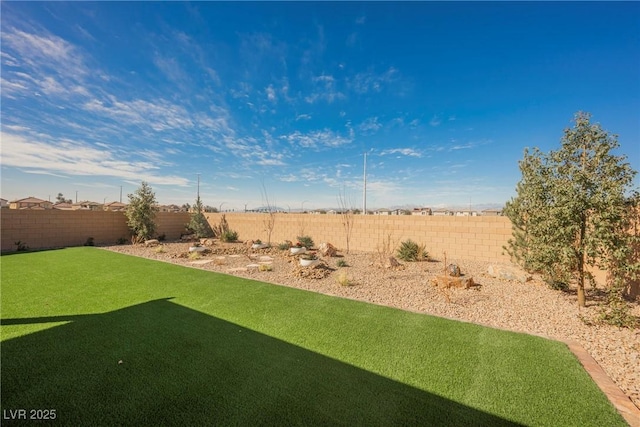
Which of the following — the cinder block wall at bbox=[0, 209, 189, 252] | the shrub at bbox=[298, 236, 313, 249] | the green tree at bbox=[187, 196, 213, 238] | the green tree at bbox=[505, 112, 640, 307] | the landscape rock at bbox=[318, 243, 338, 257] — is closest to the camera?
the green tree at bbox=[505, 112, 640, 307]

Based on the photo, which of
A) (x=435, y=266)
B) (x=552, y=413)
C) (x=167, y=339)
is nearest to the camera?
(x=552, y=413)

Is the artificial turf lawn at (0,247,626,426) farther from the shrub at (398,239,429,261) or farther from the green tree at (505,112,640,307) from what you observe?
the shrub at (398,239,429,261)

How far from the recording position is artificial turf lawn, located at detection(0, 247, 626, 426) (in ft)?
6.75

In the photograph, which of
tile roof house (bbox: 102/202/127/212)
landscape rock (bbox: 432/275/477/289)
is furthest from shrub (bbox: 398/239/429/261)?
tile roof house (bbox: 102/202/127/212)

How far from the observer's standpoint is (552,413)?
2.11 metres

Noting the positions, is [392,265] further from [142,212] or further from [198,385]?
[142,212]

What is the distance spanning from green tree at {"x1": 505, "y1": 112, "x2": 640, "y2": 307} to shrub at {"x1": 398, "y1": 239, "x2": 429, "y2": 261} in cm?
404

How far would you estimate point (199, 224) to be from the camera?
16.1 meters

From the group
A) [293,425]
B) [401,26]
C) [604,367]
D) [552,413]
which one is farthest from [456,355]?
[401,26]

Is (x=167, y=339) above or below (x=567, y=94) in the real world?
below

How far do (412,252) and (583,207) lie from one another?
5.28m

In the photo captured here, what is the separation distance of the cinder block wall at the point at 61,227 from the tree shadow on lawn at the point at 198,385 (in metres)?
13.2

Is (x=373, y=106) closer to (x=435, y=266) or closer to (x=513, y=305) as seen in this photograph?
(x=435, y=266)

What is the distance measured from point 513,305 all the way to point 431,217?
4949 mm
